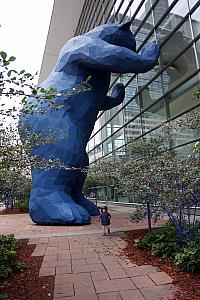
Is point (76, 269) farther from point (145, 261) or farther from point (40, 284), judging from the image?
point (145, 261)

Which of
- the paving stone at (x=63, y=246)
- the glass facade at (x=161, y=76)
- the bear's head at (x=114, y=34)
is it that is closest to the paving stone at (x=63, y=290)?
the paving stone at (x=63, y=246)

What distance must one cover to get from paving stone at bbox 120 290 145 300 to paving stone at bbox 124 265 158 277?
2.44 feet

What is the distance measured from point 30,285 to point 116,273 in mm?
1380

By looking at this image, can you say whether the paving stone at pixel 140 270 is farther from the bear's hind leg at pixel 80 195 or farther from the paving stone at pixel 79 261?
the bear's hind leg at pixel 80 195

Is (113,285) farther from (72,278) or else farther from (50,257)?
(50,257)

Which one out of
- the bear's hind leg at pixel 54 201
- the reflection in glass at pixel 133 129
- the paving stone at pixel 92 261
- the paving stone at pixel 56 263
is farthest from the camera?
the reflection in glass at pixel 133 129

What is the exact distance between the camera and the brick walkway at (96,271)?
154 inches

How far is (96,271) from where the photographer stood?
491 cm

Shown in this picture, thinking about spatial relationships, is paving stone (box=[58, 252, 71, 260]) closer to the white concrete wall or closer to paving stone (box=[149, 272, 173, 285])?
paving stone (box=[149, 272, 173, 285])

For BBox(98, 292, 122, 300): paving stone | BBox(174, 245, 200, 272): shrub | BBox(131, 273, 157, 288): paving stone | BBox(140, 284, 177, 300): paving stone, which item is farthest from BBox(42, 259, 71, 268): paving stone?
BBox(174, 245, 200, 272): shrub

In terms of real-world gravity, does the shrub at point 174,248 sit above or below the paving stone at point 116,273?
above

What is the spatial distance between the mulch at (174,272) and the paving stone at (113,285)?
0.67 metres

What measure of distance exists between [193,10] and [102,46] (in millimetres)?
4047

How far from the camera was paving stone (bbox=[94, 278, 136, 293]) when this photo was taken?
4061 millimetres
